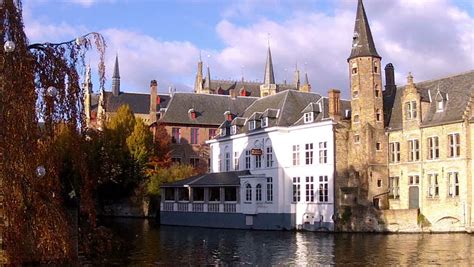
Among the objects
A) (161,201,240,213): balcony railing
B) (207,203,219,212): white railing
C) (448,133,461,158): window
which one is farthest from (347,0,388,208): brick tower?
(207,203,219,212): white railing

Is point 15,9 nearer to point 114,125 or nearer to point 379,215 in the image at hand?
point 379,215

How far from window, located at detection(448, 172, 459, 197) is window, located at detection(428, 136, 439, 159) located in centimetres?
187

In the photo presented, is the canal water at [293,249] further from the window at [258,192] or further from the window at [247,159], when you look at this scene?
the window at [247,159]

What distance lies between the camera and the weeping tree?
10.6 m

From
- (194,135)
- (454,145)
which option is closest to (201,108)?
(194,135)

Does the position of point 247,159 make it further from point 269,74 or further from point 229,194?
point 269,74

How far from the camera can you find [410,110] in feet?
149

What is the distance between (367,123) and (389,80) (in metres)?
7.42

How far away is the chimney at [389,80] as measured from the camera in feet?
166

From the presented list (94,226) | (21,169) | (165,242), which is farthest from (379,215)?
(21,169)

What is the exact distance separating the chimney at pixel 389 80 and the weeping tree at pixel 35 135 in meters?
41.4

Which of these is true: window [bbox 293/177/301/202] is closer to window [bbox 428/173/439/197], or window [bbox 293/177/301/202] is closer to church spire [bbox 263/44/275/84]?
window [bbox 428/173/439/197]

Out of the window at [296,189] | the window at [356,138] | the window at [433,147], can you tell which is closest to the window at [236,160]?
the window at [296,189]

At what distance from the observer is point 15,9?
11.3 metres
